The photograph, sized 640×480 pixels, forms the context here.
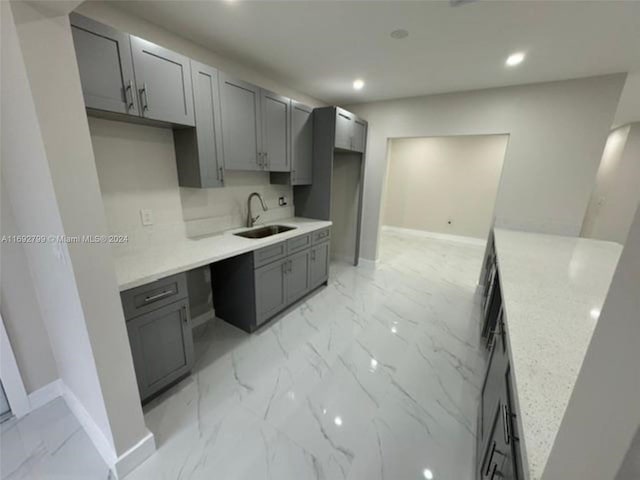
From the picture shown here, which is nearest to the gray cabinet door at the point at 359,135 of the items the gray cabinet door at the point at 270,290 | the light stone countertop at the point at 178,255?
the light stone countertop at the point at 178,255

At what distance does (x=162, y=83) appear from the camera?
1.76 m

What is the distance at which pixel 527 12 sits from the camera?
64.9 inches

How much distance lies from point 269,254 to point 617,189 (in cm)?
634

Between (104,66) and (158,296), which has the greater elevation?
(104,66)

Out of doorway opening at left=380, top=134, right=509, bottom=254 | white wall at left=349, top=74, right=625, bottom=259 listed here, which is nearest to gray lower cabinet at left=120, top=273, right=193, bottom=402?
white wall at left=349, top=74, right=625, bottom=259

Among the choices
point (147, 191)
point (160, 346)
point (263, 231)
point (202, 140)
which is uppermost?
point (202, 140)

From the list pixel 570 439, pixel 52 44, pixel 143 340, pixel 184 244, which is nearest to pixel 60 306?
pixel 143 340

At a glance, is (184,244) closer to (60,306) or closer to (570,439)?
(60,306)

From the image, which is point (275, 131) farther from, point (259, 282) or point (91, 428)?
point (91, 428)

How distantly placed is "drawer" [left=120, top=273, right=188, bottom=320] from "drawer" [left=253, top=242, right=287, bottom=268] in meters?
0.67

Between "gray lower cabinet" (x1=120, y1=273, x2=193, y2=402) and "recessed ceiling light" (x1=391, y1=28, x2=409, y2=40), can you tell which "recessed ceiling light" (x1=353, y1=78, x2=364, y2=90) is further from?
"gray lower cabinet" (x1=120, y1=273, x2=193, y2=402)

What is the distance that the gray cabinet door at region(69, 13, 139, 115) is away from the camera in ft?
4.61

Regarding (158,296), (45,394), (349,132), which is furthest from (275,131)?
(45,394)

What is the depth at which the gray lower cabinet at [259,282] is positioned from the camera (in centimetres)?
236
